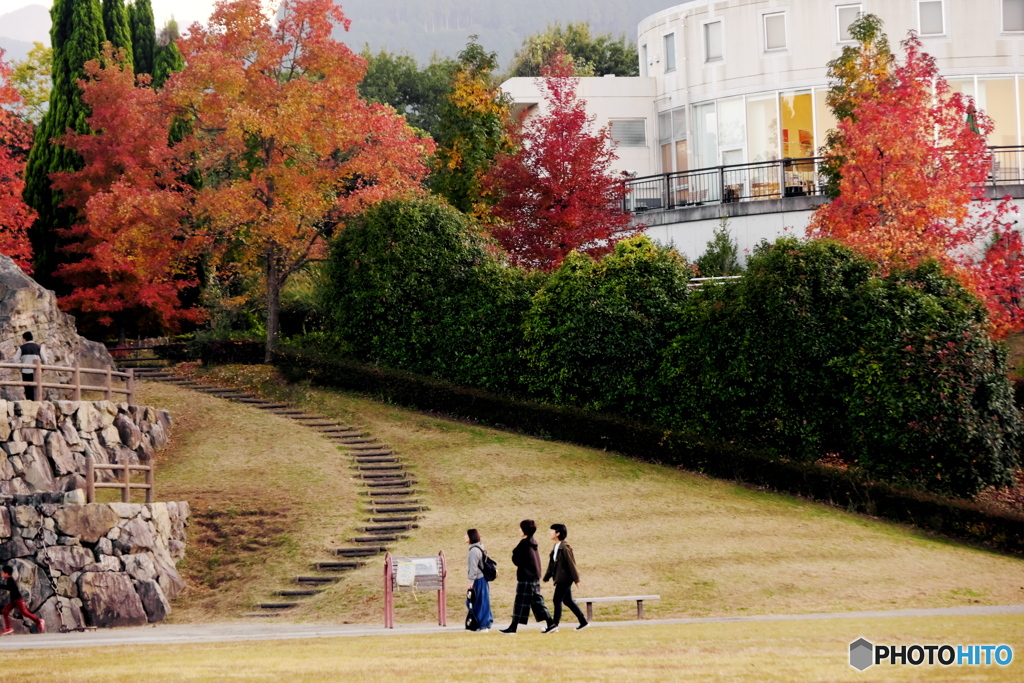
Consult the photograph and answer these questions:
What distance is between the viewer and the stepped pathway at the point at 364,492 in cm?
2300

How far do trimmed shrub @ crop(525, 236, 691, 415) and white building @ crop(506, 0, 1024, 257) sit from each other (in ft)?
27.6

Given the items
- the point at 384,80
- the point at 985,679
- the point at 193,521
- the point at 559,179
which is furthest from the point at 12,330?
the point at 384,80

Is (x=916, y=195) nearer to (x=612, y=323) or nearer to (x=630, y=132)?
(x=612, y=323)

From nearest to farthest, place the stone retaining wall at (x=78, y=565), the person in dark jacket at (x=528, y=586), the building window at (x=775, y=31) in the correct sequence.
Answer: the person in dark jacket at (x=528, y=586) → the stone retaining wall at (x=78, y=565) → the building window at (x=775, y=31)

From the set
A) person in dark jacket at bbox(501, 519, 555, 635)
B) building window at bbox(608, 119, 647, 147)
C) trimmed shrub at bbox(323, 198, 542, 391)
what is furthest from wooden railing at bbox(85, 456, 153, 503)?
building window at bbox(608, 119, 647, 147)

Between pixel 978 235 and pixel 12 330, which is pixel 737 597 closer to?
pixel 978 235

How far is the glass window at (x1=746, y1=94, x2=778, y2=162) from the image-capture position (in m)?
43.8

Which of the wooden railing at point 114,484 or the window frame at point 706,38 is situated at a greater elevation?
the window frame at point 706,38

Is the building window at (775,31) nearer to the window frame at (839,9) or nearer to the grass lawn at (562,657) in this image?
the window frame at (839,9)

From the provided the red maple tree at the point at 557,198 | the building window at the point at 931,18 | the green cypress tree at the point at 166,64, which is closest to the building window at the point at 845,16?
the building window at the point at 931,18

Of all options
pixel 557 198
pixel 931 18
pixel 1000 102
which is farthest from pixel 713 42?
pixel 557 198

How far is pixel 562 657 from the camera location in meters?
13.7

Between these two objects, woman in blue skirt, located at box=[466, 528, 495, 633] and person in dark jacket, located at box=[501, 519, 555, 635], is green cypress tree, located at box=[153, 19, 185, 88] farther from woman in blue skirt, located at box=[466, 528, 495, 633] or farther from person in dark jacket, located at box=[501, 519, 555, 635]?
person in dark jacket, located at box=[501, 519, 555, 635]

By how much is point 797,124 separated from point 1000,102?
22.9ft
